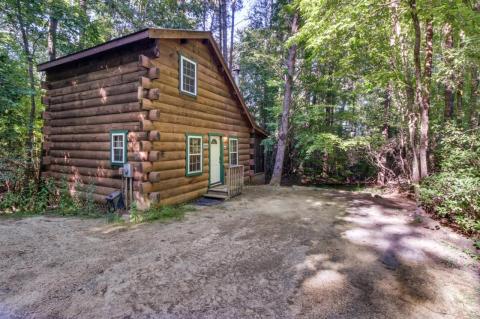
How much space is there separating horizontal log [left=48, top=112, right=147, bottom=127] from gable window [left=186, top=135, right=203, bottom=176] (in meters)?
2.03

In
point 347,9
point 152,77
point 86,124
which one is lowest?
point 86,124

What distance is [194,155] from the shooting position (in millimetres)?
9367

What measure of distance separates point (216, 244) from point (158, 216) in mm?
2607

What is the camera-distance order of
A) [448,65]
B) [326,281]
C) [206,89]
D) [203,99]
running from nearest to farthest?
[326,281] < [448,65] < [203,99] < [206,89]

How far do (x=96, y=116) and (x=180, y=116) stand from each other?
280cm

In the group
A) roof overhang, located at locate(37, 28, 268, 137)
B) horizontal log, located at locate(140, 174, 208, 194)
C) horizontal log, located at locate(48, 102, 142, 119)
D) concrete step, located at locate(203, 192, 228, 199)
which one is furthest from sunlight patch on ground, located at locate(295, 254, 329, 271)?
roof overhang, located at locate(37, 28, 268, 137)

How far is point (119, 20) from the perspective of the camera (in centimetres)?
1889

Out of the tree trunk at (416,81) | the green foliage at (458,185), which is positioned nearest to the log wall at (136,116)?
the tree trunk at (416,81)

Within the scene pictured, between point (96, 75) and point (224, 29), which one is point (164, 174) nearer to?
point (96, 75)

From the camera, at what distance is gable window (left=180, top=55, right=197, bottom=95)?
8602mm

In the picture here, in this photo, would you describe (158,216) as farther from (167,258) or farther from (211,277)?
(211,277)

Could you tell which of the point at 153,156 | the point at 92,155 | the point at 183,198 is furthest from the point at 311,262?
the point at 92,155

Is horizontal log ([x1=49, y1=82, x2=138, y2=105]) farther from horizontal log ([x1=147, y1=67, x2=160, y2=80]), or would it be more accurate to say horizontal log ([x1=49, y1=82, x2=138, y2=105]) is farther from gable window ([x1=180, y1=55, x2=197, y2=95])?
gable window ([x1=180, y1=55, x2=197, y2=95])

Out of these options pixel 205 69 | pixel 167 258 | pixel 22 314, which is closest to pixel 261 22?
pixel 205 69
